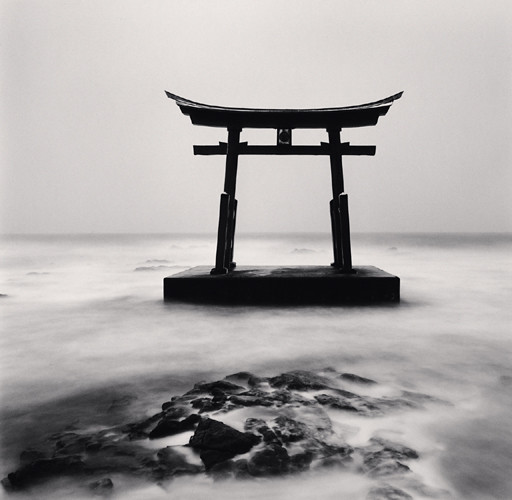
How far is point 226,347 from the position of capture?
4.42m

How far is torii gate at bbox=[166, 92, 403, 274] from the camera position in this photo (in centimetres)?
706

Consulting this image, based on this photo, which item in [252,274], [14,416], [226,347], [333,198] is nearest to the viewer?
[14,416]

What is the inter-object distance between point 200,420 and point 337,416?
87 cm

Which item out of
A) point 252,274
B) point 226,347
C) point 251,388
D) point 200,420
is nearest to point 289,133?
point 252,274

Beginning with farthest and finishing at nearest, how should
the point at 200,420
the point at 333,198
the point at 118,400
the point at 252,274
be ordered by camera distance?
1. the point at 333,198
2. the point at 252,274
3. the point at 118,400
4. the point at 200,420

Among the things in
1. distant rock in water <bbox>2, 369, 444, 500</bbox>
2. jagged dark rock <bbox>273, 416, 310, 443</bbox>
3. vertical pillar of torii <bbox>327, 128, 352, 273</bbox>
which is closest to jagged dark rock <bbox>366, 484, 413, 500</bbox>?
distant rock in water <bbox>2, 369, 444, 500</bbox>

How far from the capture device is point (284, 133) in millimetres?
7375

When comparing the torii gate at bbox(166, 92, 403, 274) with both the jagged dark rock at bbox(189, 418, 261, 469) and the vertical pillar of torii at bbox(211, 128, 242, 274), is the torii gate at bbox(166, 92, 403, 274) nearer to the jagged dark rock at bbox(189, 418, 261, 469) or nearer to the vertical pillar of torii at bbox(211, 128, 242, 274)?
the vertical pillar of torii at bbox(211, 128, 242, 274)

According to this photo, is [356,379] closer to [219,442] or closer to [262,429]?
[262,429]

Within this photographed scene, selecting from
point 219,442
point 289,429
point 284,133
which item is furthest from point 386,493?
point 284,133

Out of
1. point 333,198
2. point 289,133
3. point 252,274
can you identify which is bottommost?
point 252,274

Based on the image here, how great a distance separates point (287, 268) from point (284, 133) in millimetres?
2492

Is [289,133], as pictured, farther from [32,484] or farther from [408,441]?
[32,484]

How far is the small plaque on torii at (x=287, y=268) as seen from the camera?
6.65 meters
